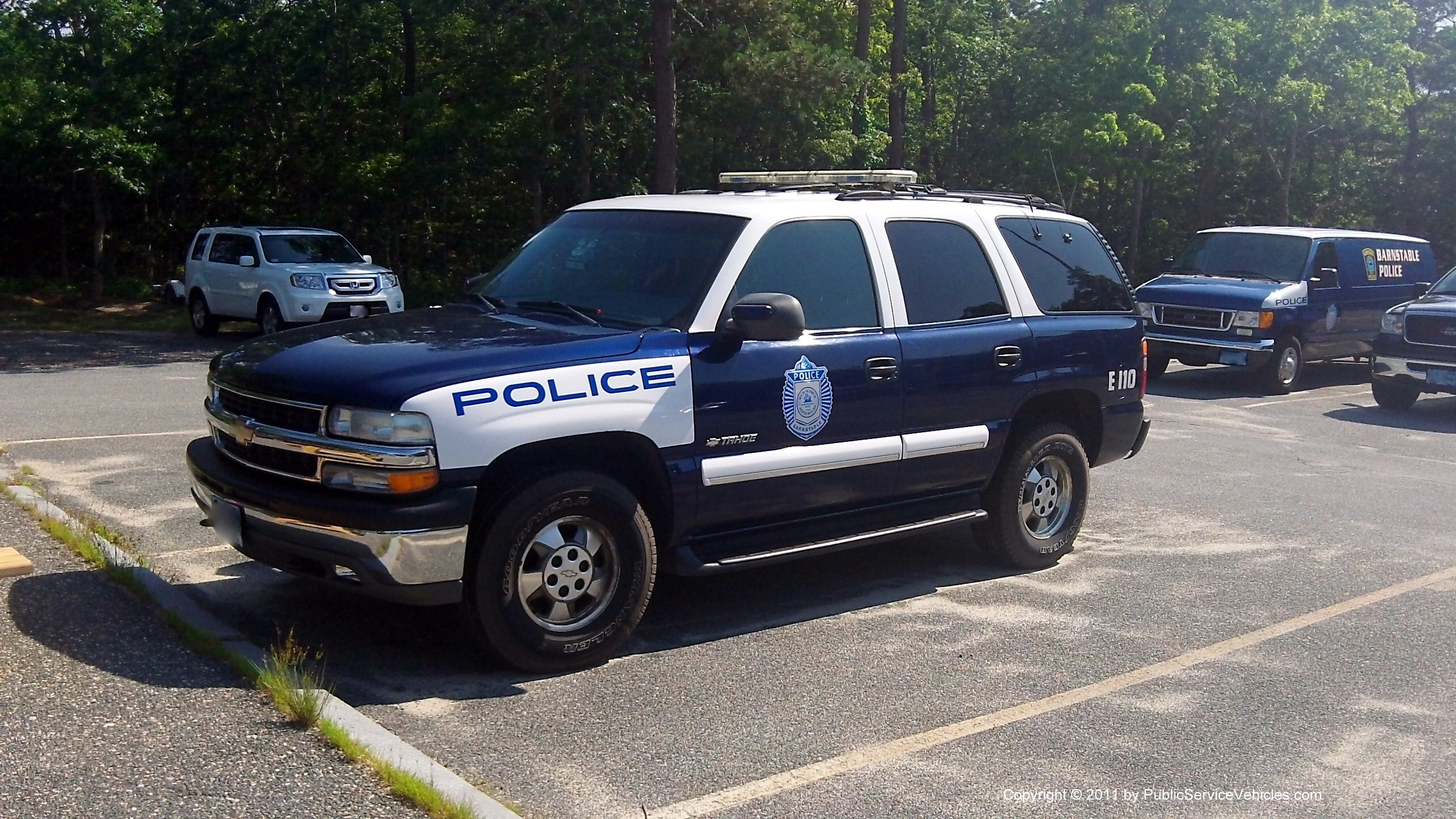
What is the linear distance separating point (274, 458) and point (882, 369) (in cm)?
273

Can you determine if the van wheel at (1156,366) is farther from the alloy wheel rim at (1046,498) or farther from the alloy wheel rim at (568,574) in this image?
the alloy wheel rim at (568,574)

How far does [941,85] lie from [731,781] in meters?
39.3

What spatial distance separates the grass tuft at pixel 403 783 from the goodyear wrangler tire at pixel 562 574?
961 millimetres

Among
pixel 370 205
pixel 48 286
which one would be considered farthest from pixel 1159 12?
pixel 48 286

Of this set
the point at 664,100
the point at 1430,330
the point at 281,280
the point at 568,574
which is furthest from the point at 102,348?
the point at 1430,330

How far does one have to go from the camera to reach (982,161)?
40281 mm

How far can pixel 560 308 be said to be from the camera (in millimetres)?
6324

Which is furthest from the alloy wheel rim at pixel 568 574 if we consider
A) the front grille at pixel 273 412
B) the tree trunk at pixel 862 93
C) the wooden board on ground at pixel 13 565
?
the tree trunk at pixel 862 93

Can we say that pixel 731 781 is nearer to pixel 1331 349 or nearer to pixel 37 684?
pixel 37 684

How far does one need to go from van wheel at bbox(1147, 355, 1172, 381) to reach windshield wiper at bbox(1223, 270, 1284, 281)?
136 cm

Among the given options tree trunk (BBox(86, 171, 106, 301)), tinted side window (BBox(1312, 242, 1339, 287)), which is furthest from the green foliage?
tinted side window (BBox(1312, 242, 1339, 287))

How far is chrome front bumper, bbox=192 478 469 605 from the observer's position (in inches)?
202

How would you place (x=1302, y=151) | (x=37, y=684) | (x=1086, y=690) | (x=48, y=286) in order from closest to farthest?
(x=37, y=684) < (x=1086, y=690) < (x=48, y=286) < (x=1302, y=151)

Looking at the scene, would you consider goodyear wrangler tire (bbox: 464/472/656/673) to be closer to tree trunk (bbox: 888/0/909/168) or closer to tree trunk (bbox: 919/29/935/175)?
tree trunk (bbox: 888/0/909/168)
